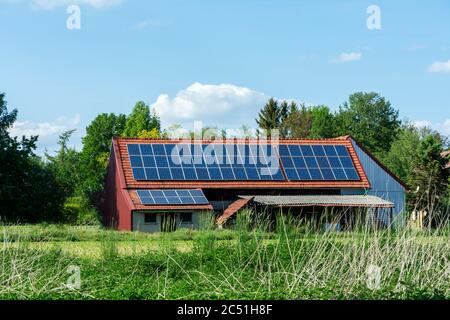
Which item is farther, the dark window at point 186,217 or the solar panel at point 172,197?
the dark window at point 186,217

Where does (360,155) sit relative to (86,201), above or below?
above

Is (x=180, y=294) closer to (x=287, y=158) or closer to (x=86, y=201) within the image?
(x=287, y=158)

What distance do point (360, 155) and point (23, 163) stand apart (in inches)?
803

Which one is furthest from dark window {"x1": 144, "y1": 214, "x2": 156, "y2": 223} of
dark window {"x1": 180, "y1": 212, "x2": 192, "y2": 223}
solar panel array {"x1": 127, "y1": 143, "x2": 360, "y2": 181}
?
solar panel array {"x1": 127, "y1": 143, "x2": 360, "y2": 181}

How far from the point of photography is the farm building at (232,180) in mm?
38156

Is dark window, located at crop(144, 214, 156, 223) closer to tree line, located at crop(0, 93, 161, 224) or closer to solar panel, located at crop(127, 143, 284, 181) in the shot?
solar panel, located at crop(127, 143, 284, 181)

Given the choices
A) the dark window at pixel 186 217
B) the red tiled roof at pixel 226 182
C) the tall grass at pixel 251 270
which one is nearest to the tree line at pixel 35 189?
the red tiled roof at pixel 226 182

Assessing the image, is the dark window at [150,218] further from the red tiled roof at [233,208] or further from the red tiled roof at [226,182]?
the red tiled roof at [233,208]

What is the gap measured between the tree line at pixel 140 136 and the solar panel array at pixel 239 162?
Answer: 528 centimetres

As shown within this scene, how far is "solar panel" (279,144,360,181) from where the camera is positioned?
42656mm

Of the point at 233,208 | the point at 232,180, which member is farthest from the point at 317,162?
the point at 233,208
